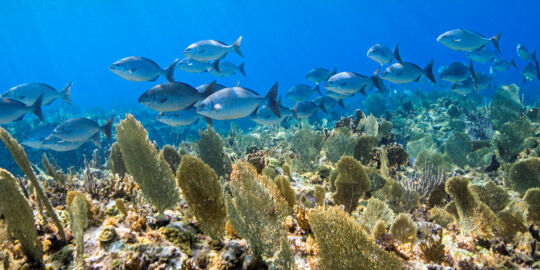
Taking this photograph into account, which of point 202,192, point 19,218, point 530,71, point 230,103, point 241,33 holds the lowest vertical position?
point 19,218

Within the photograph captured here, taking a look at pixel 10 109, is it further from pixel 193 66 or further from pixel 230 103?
pixel 230 103

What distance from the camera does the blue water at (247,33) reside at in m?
90.1

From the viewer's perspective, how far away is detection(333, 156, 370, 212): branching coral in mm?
3279

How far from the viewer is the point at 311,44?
164 meters

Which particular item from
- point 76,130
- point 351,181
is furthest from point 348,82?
point 76,130

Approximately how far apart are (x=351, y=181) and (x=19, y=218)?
3275 mm

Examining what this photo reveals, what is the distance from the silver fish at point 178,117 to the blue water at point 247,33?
275 feet

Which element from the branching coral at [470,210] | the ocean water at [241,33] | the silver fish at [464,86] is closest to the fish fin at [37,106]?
the branching coral at [470,210]

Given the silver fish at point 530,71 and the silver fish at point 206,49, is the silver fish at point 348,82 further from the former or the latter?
the silver fish at point 530,71

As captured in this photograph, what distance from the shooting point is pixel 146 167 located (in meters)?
2.52

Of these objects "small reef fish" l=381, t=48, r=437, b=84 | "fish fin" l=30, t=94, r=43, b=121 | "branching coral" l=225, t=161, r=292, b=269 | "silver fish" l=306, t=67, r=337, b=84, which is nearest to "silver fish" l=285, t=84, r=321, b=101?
"silver fish" l=306, t=67, r=337, b=84

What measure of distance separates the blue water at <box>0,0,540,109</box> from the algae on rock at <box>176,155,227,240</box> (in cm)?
8735

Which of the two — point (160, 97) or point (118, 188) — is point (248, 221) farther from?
point (160, 97)

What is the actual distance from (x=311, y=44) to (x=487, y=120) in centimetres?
16682
